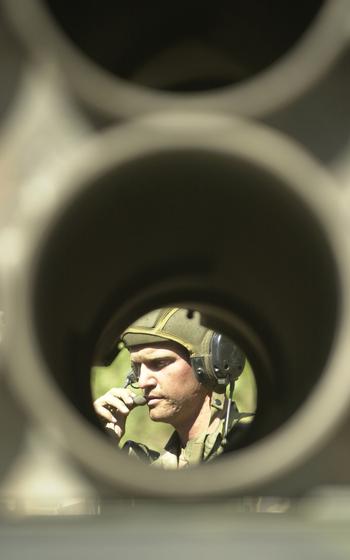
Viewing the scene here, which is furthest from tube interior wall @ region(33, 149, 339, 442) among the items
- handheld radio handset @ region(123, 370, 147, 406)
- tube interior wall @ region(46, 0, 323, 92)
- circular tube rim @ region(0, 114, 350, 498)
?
handheld radio handset @ region(123, 370, 147, 406)

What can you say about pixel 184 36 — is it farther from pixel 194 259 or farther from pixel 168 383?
pixel 168 383

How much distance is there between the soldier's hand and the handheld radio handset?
24 mm

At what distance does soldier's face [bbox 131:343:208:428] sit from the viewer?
1396 millimetres

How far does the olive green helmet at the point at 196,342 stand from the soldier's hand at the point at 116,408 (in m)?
0.09

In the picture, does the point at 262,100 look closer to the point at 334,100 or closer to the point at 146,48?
the point at 334,100

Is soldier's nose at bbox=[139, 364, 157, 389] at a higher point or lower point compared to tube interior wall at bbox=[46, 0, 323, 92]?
higher

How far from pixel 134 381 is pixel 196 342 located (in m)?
0.20

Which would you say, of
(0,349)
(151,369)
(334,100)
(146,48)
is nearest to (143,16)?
(146,48)

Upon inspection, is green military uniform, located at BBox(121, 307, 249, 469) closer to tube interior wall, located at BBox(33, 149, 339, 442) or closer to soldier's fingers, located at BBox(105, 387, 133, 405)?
soldier's fingers, located at BBox(105, 387, 133, 405)

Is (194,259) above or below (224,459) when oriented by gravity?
above

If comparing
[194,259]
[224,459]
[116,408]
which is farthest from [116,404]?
[224,459]

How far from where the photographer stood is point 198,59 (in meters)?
0.75

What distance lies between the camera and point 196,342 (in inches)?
54.3

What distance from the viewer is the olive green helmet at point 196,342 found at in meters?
1.28
